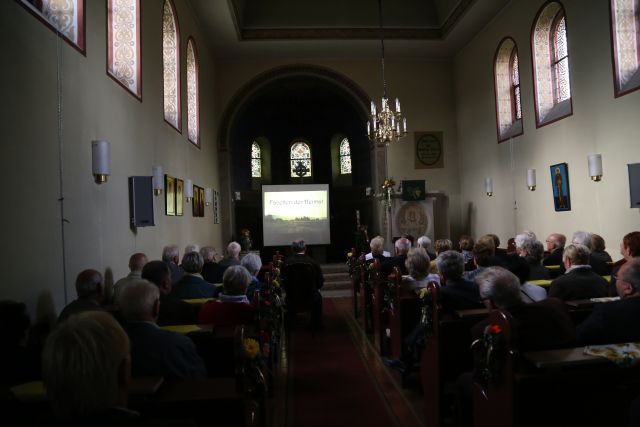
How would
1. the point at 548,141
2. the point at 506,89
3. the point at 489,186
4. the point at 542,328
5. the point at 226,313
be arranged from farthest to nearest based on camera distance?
1. the point at 489,186
2. the point at 506,89
3. the point at 548,141
4. the point at 226,313
5. the point at 542,328

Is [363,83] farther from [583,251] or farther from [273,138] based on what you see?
[583,251]

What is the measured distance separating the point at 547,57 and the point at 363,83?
4965 millimetres

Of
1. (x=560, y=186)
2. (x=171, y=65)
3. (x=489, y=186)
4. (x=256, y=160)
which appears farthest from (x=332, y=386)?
(x=256, y=160)

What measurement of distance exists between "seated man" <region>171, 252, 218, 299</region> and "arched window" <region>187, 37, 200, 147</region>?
519cm

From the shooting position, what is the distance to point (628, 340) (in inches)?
102

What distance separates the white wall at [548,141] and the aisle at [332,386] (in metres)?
4.32

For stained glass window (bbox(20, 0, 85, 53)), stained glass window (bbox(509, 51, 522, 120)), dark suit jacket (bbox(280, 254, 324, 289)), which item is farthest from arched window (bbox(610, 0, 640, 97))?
stained glass window (bbox(20, 0, 85, 53))

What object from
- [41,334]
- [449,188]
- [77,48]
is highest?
[77,48]

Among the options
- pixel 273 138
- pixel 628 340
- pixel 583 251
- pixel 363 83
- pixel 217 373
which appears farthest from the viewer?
pixel 273 138

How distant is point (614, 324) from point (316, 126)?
16497mm

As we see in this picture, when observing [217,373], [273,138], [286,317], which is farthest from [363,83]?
[217,373]

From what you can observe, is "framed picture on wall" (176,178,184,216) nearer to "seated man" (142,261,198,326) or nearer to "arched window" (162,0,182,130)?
"arched window" (162,0,182,130)

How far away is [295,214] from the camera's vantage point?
13.5 meters

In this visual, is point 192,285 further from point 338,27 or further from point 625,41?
point 338,27
